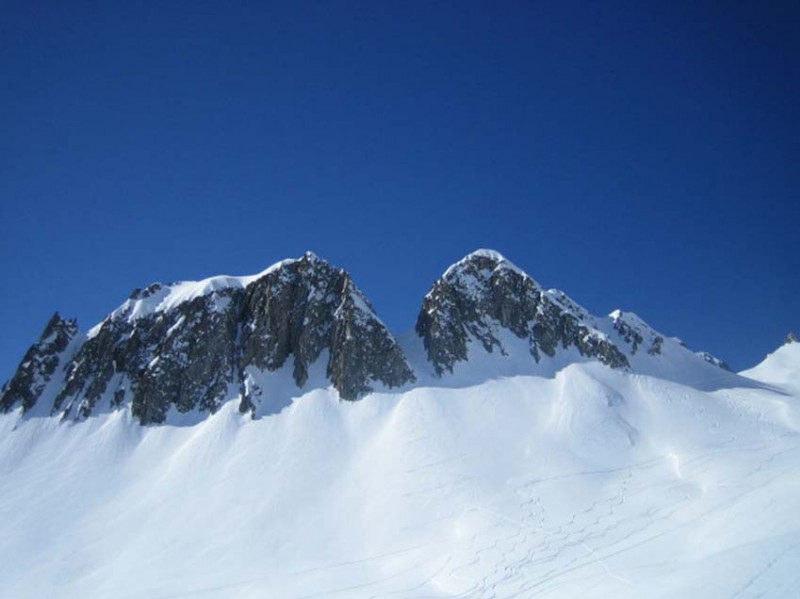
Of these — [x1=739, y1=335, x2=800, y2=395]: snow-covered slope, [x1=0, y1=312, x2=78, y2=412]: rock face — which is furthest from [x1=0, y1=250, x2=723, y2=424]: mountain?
[x1=739, y1=335, x2=800, y2=395]: snow-covered slope

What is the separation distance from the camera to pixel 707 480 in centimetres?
3297

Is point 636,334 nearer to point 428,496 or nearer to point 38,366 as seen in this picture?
point 428,496

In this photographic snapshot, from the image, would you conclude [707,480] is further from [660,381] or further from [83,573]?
[83,573]

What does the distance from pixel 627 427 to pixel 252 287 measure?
46.5 m

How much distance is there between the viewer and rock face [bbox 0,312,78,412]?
5369cm

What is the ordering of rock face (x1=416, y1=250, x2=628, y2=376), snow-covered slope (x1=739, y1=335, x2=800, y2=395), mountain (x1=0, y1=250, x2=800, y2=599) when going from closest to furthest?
mountain (x1=0, y1=250, x2=800, y2=599) → rock face (x1=416, y1=250, x2=628, y2=376) → snow-covered slope (x1=739, y1=335, x2=800, y2=395)

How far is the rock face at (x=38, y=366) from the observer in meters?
53.7

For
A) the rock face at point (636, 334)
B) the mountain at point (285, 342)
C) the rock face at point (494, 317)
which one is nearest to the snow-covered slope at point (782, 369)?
the mountain at point (285, 342)

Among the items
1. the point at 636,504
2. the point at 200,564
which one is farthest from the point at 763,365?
the point at 200,564

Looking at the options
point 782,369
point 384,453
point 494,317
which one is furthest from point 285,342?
point 782,369

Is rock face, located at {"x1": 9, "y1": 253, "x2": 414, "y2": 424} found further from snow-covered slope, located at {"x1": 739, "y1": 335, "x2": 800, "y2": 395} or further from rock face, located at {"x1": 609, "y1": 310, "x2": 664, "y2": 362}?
snow-covered slope, located at {"x1": 739, "y1": 335, "x2": 800, "y2": 395}

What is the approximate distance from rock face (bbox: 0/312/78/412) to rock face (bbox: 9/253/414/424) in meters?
0.18

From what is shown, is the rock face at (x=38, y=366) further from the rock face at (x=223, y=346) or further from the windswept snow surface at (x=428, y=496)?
the windswept snow surface at (x=428, y=496)

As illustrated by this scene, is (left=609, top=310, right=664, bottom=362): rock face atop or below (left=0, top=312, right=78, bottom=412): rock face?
below
